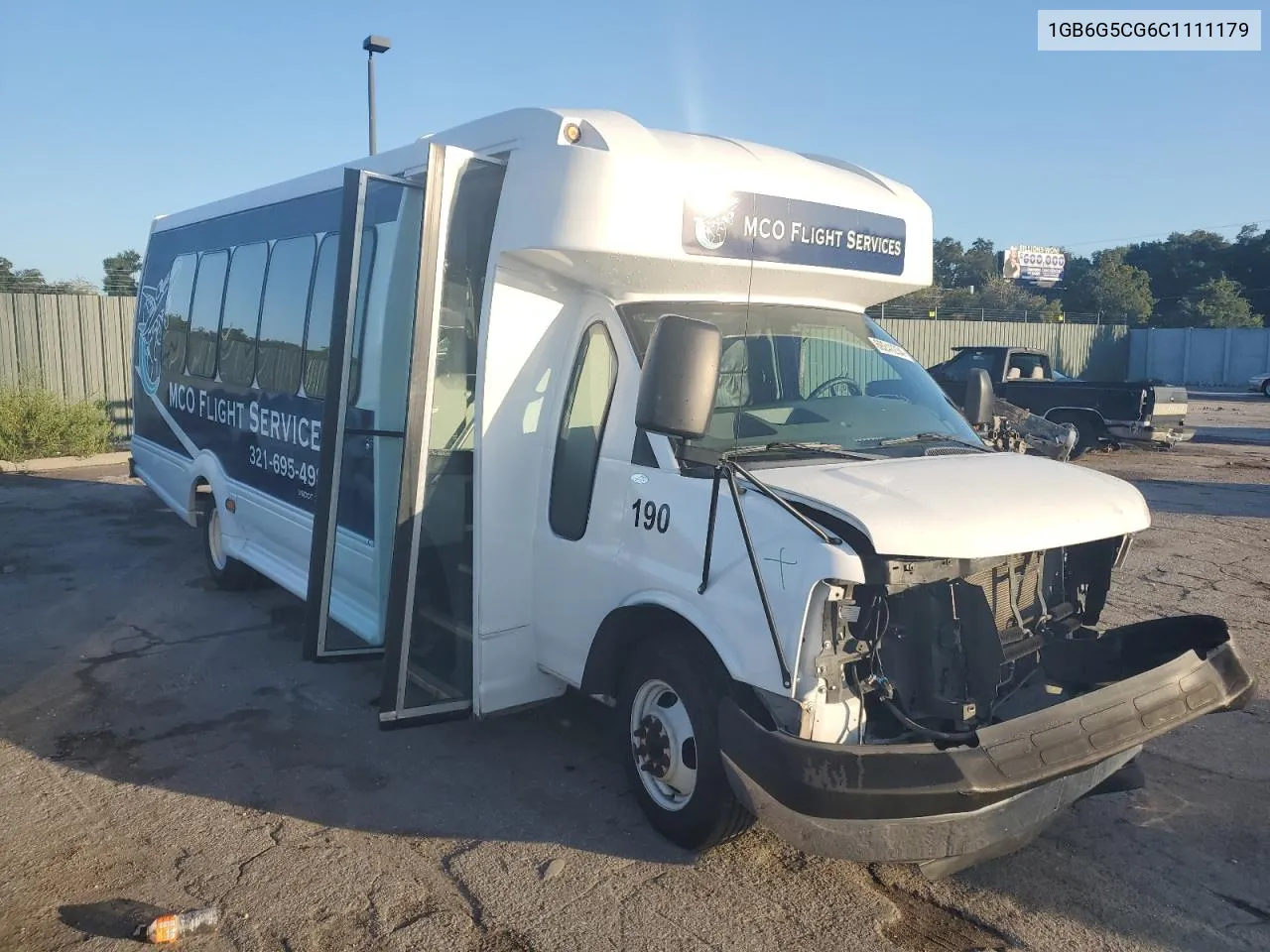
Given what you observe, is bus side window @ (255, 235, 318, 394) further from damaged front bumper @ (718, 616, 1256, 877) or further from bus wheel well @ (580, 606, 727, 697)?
damaged front bumper @ (718, 616, 1256, 877)

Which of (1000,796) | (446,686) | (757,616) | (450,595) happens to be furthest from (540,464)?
(1000,796)

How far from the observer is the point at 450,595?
484 cm

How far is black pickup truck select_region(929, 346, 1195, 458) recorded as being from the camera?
1642 centimetres

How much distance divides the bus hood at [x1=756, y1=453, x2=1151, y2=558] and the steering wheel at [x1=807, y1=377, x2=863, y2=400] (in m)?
0.60

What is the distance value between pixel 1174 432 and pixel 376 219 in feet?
49.8

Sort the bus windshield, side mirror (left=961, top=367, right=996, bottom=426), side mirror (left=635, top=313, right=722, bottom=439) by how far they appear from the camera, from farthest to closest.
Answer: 1. side mirror (left=961, top=367, right=996, bottom=426)
2. the bus windshield
3. side mirror (left=635, top=313, right=722, bottom=439)

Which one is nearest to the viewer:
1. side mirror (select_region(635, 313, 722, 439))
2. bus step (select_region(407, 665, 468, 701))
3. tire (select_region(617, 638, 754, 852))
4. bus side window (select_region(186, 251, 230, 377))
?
side mirror (select_region(635, 313, 722, 439))

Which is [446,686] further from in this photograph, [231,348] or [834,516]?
[231,348]

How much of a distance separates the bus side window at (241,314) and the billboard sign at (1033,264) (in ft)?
248

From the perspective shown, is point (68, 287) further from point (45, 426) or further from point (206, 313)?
point (206, 313)

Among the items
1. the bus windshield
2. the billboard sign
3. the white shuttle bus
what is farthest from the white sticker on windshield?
the billboard sign

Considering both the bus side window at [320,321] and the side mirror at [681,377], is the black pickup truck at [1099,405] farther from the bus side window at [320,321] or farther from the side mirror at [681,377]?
the side mirror at [681,377]

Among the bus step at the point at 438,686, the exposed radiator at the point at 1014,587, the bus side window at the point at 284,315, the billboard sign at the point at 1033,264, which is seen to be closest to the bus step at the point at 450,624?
the bus step at the point at 438,686

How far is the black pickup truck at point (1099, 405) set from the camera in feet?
53.9
